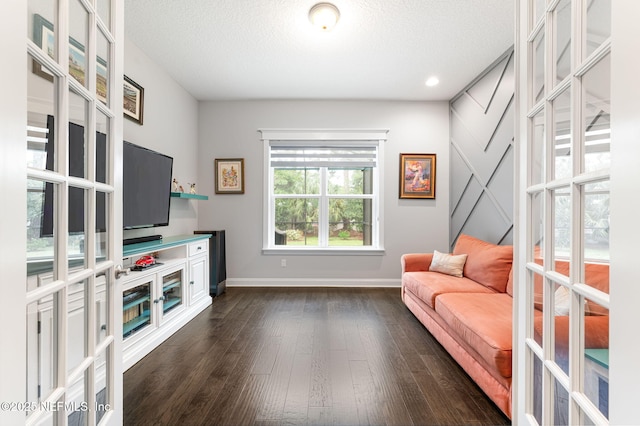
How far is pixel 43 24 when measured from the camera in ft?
2.45

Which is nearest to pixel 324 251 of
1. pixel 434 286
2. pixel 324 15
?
pixel 434 286

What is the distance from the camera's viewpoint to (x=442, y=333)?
228 cm

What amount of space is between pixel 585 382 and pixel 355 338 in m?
1.89

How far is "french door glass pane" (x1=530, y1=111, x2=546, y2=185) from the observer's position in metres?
0.97

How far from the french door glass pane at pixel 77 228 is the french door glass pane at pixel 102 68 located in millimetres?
383

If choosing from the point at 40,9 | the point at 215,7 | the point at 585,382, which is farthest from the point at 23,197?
the point at 215,7

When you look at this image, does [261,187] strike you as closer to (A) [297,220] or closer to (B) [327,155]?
(A) [297,220]

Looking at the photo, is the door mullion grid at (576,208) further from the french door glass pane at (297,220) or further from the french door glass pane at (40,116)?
the french door glass pane at (297,220)

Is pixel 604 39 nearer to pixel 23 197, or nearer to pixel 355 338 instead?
pixel 23 197

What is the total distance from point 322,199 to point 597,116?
3590 mm

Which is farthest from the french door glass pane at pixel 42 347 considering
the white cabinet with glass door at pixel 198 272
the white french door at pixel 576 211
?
the white cabinet with glass door at pixel 198 272

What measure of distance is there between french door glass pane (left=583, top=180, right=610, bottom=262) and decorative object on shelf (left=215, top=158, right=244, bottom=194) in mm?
3861

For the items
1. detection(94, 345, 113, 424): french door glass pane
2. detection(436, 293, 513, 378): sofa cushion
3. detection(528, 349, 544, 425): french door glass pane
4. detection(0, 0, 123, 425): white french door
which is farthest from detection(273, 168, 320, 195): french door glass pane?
detection(528, 349, 544, 425): french door glass pane

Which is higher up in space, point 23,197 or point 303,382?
point 23,197
